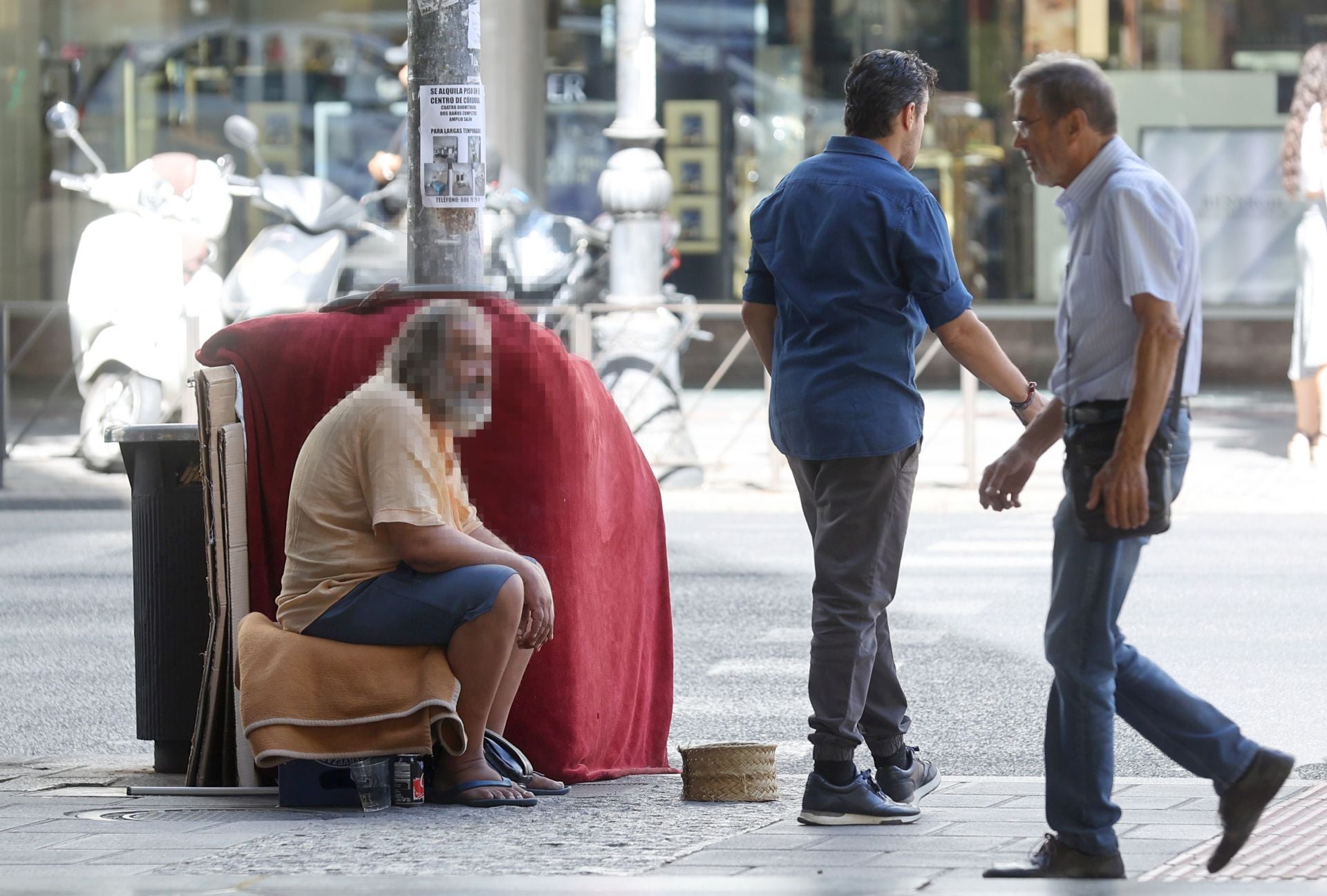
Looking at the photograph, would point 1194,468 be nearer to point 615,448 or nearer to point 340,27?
point 615,448

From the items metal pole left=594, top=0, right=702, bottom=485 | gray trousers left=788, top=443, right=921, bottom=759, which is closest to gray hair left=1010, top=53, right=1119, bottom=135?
gray trousers left=788, top=443, right=921, bottom=759

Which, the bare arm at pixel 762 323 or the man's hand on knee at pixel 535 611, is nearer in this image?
the man's hand on knee at pixel 535 611

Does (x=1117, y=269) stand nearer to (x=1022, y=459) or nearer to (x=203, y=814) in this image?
(x=1022, y=459)

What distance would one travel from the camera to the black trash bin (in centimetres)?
609

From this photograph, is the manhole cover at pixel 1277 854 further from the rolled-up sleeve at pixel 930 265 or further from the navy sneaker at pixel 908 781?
the rolled-up sleeve at pixel 930 265

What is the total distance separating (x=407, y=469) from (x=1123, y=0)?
17.2 meters

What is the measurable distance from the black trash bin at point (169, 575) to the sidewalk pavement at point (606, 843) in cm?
35

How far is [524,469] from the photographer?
19.5 ft

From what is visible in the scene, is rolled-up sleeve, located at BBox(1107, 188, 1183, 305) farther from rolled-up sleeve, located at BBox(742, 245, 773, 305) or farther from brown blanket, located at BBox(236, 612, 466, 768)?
brown blanket, located at BBox(236, 612, 466, 768)

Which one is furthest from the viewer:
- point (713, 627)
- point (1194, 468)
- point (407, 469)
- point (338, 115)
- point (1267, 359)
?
point (338, 115)

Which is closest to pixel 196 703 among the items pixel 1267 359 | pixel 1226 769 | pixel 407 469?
pixel 407 469

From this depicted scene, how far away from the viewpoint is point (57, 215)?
2272cm

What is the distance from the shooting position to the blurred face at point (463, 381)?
5.50 metres

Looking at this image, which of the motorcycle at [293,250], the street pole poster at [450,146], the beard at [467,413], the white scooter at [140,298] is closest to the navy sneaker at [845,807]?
the beard at [467,413]
